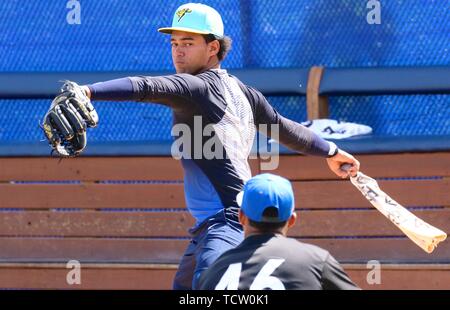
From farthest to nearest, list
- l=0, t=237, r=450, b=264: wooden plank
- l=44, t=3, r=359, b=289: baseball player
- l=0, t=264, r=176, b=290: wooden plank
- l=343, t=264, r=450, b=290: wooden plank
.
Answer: l=0, t=264, r=176, b=290: wooden plank < l=0, t=237, r=450, b=264: wooden plank < l=343, t=264, r=450, b=290: wooden plank < l=44, t=3, r=359, b=289: baseball player

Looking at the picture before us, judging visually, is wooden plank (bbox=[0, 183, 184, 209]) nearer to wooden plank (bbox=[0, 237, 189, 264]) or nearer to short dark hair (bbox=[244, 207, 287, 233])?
wooden plank (bbox=[0, 237, 189, 264])

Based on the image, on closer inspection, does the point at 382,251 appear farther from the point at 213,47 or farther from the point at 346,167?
the point at 213,47

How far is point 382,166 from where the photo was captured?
7000 mm

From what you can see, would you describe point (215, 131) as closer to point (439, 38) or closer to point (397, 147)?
point (397, 147)

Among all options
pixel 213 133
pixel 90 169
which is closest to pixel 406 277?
pixel 90 169

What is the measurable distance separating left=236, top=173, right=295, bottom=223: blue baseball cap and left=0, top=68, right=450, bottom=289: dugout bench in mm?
3379

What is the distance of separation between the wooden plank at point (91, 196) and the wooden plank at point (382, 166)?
787mm

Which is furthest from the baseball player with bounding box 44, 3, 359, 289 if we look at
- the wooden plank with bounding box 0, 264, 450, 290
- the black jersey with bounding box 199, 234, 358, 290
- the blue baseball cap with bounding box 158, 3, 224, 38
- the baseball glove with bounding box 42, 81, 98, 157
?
the wooden plank with bounding box 0, 264, 450, 290

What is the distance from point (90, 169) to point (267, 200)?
152 inches

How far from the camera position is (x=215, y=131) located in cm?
475

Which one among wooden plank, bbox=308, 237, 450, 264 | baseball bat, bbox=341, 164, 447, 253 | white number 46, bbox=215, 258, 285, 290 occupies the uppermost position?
wooden plank, bbox=308, 237, 450, 264

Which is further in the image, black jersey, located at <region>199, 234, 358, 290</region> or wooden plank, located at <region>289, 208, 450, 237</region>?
wooden plank, located at <region>289, 208, 450, 237</region>

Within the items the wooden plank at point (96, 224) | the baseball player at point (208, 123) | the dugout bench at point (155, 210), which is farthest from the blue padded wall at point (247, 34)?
the baseball player at point (208, 123)

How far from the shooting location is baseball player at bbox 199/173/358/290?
350 cm
